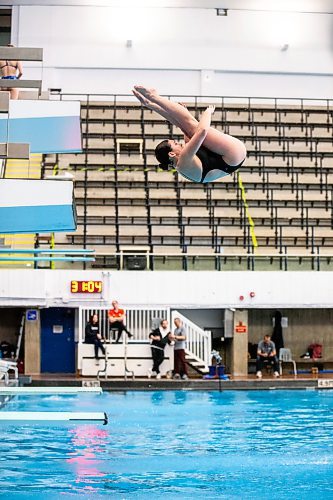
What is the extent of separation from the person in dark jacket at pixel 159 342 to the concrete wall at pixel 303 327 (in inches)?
124

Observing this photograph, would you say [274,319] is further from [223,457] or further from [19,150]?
[19,150]

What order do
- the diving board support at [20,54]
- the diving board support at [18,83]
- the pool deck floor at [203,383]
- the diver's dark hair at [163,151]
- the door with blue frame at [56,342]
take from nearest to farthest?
1. the diver's dark hair at [163,151]
2. the diving board support at [20,54]
3. the diving board support at [18,83]
4. the pool deck floor at [203,383]
5. the door with blue frame at [56,342]

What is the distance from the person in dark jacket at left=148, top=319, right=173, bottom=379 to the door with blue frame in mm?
2512

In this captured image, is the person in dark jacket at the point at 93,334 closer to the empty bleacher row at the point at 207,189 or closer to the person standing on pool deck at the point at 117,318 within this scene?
the person standing on pool deck at the point at 117,318

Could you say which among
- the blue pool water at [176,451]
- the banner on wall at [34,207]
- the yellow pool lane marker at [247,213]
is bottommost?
the blue pool water at [176,451]

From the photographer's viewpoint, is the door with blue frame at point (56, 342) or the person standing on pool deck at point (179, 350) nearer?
the person standing on pool deck at point (179, 350)

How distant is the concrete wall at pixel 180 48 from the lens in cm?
2745

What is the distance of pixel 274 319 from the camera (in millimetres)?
22719

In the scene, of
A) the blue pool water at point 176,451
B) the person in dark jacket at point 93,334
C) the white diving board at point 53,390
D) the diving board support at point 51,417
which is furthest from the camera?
the person in dark jacket at point 93,334

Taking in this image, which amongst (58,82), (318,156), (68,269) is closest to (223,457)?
(68,269)

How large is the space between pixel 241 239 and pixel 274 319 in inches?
87.8

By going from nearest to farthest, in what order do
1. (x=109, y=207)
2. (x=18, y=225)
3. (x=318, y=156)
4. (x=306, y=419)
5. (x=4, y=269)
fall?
1. (x=18, y=225)
2. (x=306, y=419)
3. (x=4, y=269)
4. (x=109, y=207)
5. (x=318, y=156)

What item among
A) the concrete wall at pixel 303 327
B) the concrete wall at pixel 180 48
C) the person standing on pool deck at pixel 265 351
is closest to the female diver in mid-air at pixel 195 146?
the person standing on pool deck at pixel 265 351

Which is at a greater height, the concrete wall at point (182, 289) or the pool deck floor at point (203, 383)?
the concrete wall at point (182, 289)
